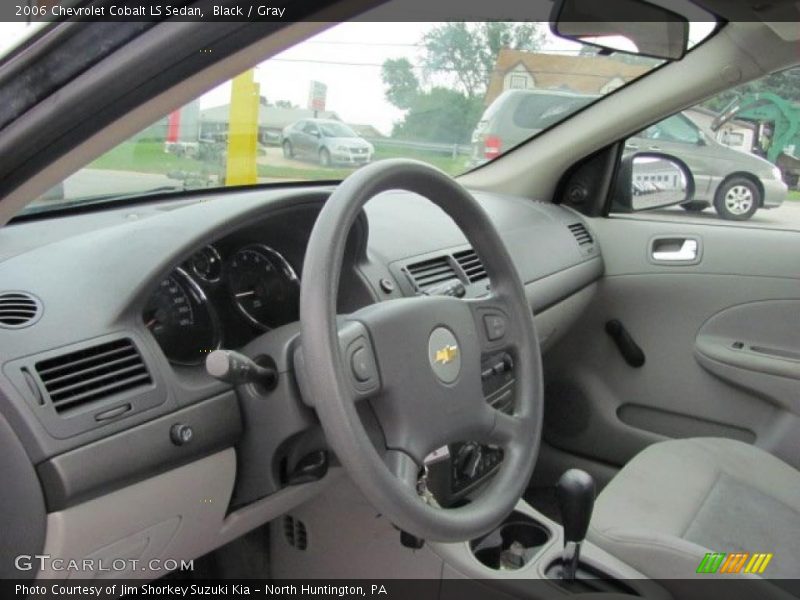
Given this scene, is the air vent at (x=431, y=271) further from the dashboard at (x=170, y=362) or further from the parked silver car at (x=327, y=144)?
the parked silver car at (x=327, y=144)

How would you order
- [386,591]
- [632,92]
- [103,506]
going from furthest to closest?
1. [632,92]
2. [386,591]
3. [103,506]

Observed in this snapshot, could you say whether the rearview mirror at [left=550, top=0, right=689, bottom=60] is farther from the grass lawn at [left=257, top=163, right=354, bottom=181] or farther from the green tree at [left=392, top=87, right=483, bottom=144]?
the grass lawn at [left=257, top=163, right=354, bottom=181]

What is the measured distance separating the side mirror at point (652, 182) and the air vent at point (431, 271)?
3.73ft

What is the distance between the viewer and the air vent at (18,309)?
1337 mm

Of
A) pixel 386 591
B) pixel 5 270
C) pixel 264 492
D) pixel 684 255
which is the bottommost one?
pixel 386 591

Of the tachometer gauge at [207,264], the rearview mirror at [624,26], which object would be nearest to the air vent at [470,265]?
the rearview mirror at [624,26]

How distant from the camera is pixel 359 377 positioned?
50.5 inches

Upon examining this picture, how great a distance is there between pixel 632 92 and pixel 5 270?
2.00 meters

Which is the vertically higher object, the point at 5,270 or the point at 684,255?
the point at 5,270

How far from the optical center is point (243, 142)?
2178 millimetres

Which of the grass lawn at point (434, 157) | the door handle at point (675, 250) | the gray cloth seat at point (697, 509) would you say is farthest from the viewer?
the door handle at point (675, 250)

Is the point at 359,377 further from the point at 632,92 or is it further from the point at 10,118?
the point at 632,92

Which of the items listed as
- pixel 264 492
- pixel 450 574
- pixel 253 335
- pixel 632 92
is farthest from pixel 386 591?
pixel 632 92

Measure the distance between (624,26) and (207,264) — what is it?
1.28 metres
